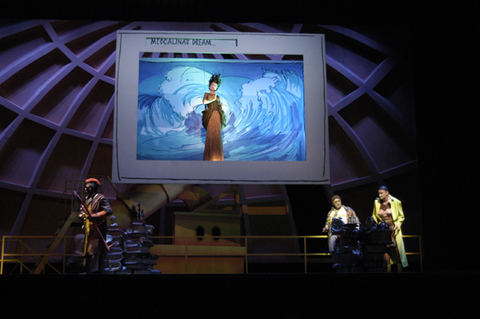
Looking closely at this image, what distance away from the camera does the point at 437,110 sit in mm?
9352

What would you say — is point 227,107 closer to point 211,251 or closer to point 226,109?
point 226,109

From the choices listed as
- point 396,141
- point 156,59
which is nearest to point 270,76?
point 156,59

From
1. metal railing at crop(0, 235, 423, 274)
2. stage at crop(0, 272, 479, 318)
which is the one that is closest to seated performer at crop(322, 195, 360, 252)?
metal railing at crop(0, 235, 423, 274)

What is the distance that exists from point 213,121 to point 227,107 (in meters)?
0.36

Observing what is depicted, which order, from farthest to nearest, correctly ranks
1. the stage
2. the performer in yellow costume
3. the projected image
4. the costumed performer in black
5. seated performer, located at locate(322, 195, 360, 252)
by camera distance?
the projected image < seated performer, located at locate(322, 195, 360, 252) < the performer in yellow costume < the costumed performer in black < the stage

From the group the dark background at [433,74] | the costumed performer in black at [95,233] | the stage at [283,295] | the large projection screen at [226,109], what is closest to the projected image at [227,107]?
the large projection screen at [226,109]

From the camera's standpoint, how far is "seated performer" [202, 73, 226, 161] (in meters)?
9.42

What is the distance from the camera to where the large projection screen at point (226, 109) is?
927cm

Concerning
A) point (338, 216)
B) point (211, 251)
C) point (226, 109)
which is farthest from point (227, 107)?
point (338, 216)

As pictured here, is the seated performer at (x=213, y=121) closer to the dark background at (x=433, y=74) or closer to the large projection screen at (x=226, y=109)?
the large projection screen at (x=226, y=109)

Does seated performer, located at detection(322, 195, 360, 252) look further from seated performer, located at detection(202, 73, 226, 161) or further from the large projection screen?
seated performer, located at detection(202, 73, 226, 161)

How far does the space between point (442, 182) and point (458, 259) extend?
50.6 inches

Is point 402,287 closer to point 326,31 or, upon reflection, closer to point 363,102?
point 363,102

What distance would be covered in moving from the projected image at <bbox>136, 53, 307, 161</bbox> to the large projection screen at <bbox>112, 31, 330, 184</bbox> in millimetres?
17
